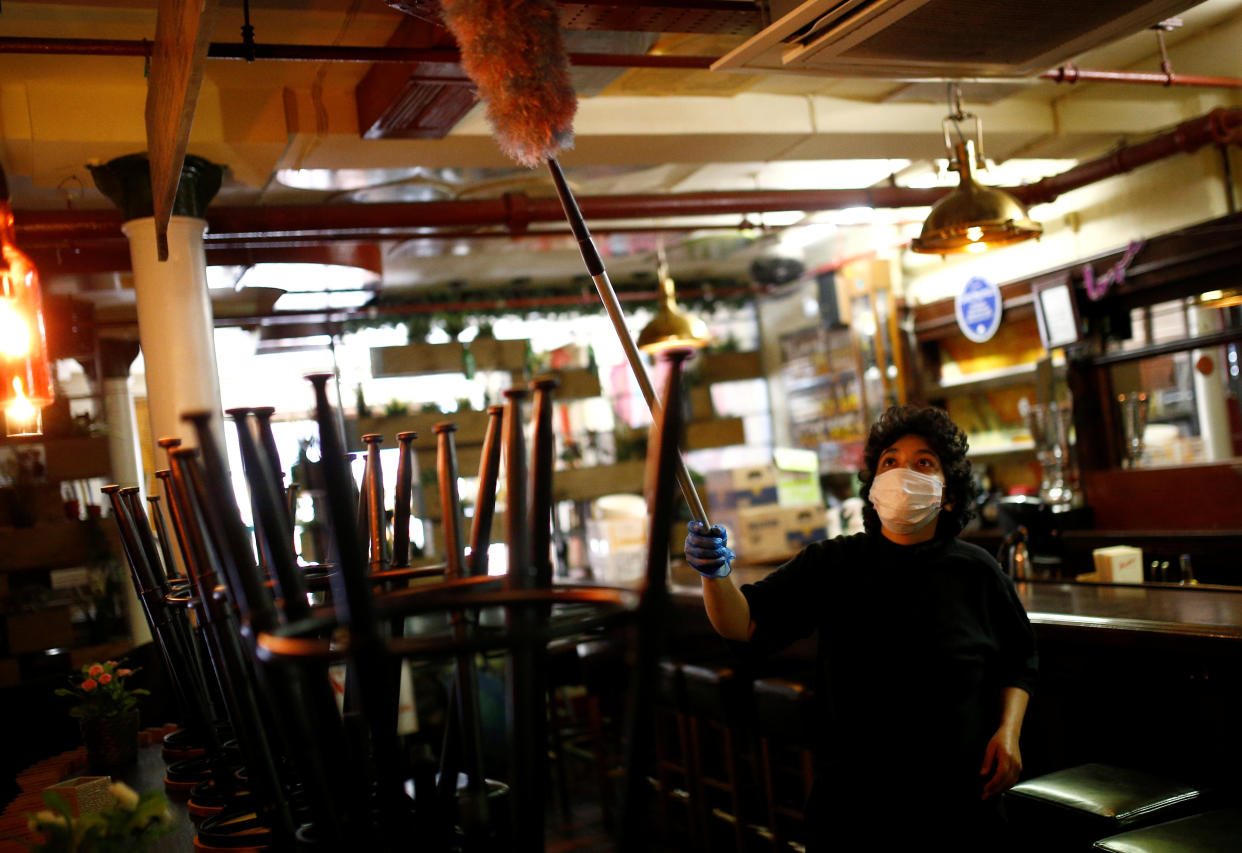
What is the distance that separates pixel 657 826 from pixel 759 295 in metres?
6.36

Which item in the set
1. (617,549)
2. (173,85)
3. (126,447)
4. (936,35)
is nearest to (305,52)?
(173,85)

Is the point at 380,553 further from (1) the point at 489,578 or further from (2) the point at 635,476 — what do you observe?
(2) the point at 635,476

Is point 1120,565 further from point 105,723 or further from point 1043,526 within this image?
point 105,723

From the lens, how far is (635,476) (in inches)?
369

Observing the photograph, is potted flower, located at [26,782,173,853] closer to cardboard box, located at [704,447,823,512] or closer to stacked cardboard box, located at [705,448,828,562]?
stacked cardboard box, located at [705,448,828,562]

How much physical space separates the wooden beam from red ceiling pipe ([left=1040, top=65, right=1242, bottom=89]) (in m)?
3.51

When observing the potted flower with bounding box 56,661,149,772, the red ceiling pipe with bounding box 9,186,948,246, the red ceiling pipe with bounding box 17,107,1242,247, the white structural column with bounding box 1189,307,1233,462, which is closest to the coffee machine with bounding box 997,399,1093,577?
the white structural column with bounding box 1189,307,1233,462

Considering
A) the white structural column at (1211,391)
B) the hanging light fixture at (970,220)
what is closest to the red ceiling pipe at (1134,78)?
the hanging light fixture at (970,220)

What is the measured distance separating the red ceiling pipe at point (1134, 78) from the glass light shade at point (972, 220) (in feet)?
2.21

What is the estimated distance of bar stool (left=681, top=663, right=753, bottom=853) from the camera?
4242 millimetres

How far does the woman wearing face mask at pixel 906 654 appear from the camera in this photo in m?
2.42

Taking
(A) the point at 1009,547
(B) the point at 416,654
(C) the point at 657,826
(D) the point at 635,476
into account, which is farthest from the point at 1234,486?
(B) the point at 416,654

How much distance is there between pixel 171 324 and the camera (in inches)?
182

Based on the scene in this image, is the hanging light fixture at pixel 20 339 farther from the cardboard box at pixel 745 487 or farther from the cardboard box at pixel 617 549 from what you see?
the cardboard box at pixel 745 487
